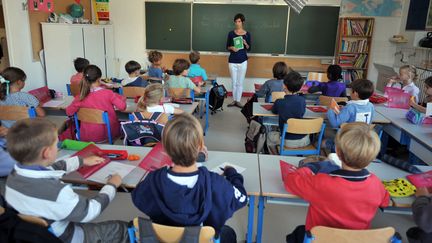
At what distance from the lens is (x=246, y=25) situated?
748 centimetres

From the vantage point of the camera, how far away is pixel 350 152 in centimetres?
163

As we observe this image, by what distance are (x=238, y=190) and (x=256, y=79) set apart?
20.8 feet

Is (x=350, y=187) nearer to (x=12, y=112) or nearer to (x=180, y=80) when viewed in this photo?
(x=12, y=112)

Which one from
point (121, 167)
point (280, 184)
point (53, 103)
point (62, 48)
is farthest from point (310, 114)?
point (62, 48)

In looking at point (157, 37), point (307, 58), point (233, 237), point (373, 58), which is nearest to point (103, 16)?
point (157, 37)

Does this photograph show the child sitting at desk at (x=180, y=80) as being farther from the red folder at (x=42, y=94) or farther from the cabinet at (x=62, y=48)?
the cabinet at (x=62, y=48)

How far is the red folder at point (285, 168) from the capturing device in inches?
80.4

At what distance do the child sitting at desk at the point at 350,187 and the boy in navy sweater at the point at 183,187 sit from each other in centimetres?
46

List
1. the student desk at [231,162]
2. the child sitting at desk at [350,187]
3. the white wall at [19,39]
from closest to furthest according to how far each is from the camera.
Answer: the child sitting at desk at [350,187]
the student desk at [231,162]
the white wall at [19,39]

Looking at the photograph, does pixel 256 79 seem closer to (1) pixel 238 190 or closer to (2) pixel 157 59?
(2) pixel 157 59

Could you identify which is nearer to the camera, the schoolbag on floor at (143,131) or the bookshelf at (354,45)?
the schoolbag on floor at (143,131)

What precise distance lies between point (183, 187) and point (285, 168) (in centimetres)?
84

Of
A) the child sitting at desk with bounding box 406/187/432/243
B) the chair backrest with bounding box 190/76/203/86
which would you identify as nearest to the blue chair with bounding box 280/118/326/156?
the child sitting at desk with bounding box 406/187/432/243

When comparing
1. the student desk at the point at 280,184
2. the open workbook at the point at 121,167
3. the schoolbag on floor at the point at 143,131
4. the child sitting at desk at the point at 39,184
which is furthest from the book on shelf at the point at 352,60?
the child sitting at desk at the point at 39,184
